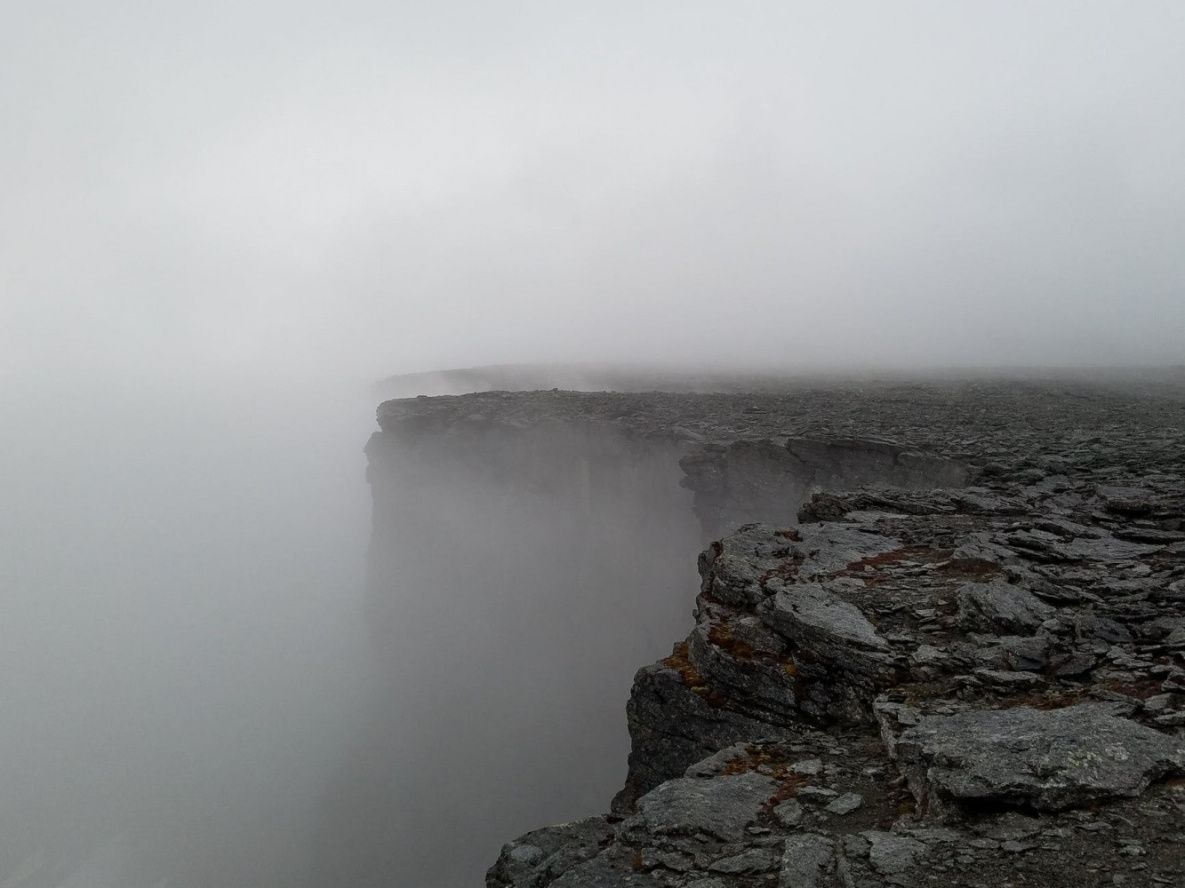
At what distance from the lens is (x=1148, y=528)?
1156 centimetres

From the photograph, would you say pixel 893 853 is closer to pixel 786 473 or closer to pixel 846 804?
pixel 846 804

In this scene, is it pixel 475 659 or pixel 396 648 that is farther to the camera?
pixel 396 648

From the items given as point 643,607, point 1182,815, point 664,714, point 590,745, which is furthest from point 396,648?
point 1182,815

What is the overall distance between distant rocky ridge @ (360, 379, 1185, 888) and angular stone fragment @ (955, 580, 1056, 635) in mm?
39

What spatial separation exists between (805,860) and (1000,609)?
5262mm

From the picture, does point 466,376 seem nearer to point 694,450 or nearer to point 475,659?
point 475,659

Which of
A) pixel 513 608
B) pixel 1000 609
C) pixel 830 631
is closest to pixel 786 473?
pixel 830 631

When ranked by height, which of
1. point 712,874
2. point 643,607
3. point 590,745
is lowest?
point 590,745

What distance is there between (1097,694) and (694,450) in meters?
18.3

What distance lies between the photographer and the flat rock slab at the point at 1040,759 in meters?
5.73

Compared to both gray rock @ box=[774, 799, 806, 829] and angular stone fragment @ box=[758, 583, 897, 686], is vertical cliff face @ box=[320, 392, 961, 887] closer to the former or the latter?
angular stone fragment @ box=[758, 583, 897, 686]

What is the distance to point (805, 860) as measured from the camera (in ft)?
19.5

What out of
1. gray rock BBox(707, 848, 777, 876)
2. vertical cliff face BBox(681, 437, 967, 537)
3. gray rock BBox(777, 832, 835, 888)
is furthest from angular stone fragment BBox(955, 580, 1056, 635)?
vertical cliff face BBox(681, 437, 967, 537)

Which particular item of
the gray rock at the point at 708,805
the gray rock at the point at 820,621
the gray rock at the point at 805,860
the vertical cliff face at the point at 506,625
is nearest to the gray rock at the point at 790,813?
the gray rock at the point at 708,805
